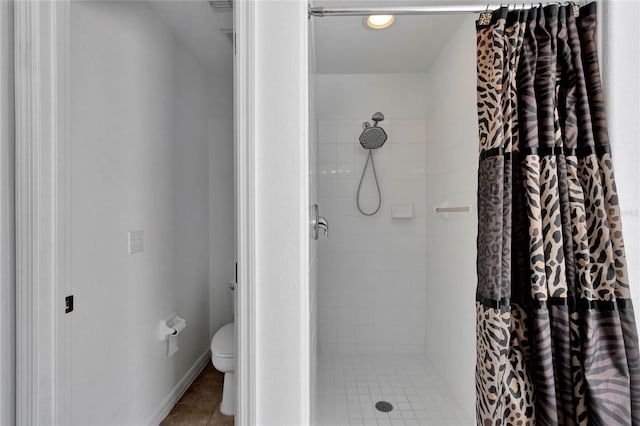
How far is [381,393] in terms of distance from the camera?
2.18 m

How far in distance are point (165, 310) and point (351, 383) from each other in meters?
1.33

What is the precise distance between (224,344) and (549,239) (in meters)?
1.76

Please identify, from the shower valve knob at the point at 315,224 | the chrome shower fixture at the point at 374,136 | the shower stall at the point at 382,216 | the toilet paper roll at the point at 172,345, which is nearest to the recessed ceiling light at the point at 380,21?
the shower stall at the point at 382,216

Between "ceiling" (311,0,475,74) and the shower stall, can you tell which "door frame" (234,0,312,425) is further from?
the shower stall

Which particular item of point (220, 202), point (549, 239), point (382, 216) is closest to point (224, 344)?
point (220, 202)

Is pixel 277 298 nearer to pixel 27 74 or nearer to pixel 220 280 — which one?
pixel 27 74

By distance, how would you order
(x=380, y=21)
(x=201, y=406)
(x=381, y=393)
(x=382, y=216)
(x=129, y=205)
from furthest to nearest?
1. (x=382, y=216)
2. (x=381, y=393)
3. (x=201, y=406)
4. (x=380, y=21)
5. (x=129, y=205)

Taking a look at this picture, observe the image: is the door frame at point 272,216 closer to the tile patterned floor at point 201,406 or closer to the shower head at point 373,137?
the tile patterned floor at point 201,406

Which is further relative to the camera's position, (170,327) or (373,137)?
(373,137)

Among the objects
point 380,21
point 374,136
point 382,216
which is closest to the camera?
point 380,21

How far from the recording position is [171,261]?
2109 millimetres

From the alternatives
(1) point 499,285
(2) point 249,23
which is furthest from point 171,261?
(1) point 499,285

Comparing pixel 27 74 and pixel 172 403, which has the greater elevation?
pixel 27 74

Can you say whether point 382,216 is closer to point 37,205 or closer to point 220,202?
point 220,202
